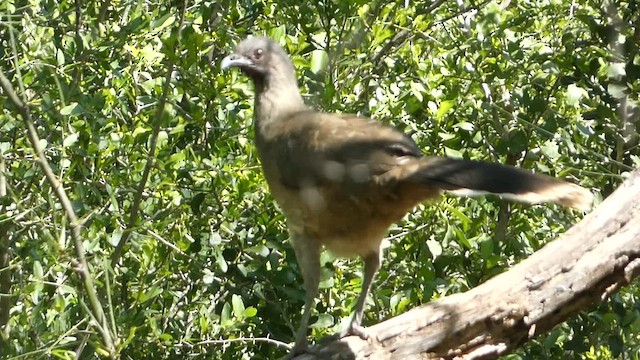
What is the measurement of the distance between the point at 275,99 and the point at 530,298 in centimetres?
155

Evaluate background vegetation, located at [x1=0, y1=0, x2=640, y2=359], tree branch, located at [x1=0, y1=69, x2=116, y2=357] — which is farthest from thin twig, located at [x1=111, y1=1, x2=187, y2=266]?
tree branch, located at [x1=0, y1=69, x2=116, y2=357]

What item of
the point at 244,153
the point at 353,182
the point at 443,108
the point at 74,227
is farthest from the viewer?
the point at 244,153

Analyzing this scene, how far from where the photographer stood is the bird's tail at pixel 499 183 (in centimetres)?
371

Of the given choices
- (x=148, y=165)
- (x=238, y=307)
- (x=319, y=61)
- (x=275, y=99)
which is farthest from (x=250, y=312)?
(x=319, y=61)

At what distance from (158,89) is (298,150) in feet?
2.64

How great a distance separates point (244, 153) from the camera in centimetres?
498

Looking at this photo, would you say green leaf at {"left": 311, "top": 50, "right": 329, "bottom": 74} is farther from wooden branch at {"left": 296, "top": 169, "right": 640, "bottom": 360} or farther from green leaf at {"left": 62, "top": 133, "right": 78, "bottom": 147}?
wooden branch at {"left": 296, "top": 169, "right": 640, "bottom": 360}

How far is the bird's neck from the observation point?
4.77 meters

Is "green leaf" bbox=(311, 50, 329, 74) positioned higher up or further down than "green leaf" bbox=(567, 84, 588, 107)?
higher up

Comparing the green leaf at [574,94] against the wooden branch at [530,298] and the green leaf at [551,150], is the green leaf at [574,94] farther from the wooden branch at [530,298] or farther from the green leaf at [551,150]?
the wooden branch at [530,298]

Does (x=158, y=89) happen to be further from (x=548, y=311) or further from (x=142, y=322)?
(x=548, y=311)

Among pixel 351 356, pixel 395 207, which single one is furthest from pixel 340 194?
pixel 351 356

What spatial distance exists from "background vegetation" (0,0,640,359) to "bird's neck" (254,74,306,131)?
10 centimetres

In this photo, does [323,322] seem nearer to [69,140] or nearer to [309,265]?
[309,265]
